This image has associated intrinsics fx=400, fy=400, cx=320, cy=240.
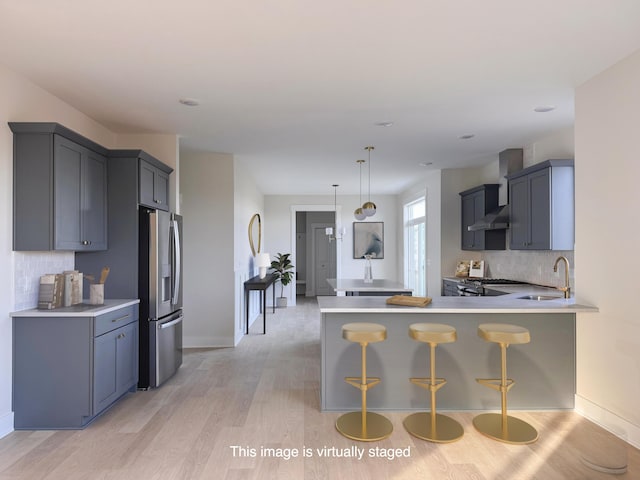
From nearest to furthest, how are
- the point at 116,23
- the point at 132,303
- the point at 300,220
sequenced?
the point at 116,23 → the point at 132,303 → the point at 300,220

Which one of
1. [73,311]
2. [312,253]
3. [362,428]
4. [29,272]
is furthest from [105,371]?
[312,253]

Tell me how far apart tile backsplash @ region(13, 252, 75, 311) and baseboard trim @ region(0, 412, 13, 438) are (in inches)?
29.9

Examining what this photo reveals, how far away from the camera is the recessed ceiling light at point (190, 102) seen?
11.3 ft

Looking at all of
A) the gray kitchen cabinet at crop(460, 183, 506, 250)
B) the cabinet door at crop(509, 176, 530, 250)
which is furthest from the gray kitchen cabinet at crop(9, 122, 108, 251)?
the gray kitchen cabinet at crop(460, 183, 506, 250)

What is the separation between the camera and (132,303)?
3.62 m

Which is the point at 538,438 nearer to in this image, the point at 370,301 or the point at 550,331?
the point at 550,331

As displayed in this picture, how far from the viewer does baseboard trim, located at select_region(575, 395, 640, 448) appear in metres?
2.72

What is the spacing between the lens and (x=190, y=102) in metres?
3.51

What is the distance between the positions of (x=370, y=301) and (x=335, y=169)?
3.52m

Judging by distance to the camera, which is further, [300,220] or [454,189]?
[300,220]

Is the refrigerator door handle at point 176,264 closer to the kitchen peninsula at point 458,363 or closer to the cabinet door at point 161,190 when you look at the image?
the cabinet door at point 161,190

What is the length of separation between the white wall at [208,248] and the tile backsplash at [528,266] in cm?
379

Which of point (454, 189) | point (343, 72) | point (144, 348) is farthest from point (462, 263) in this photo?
point (144, 348)

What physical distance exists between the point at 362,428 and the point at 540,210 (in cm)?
307
